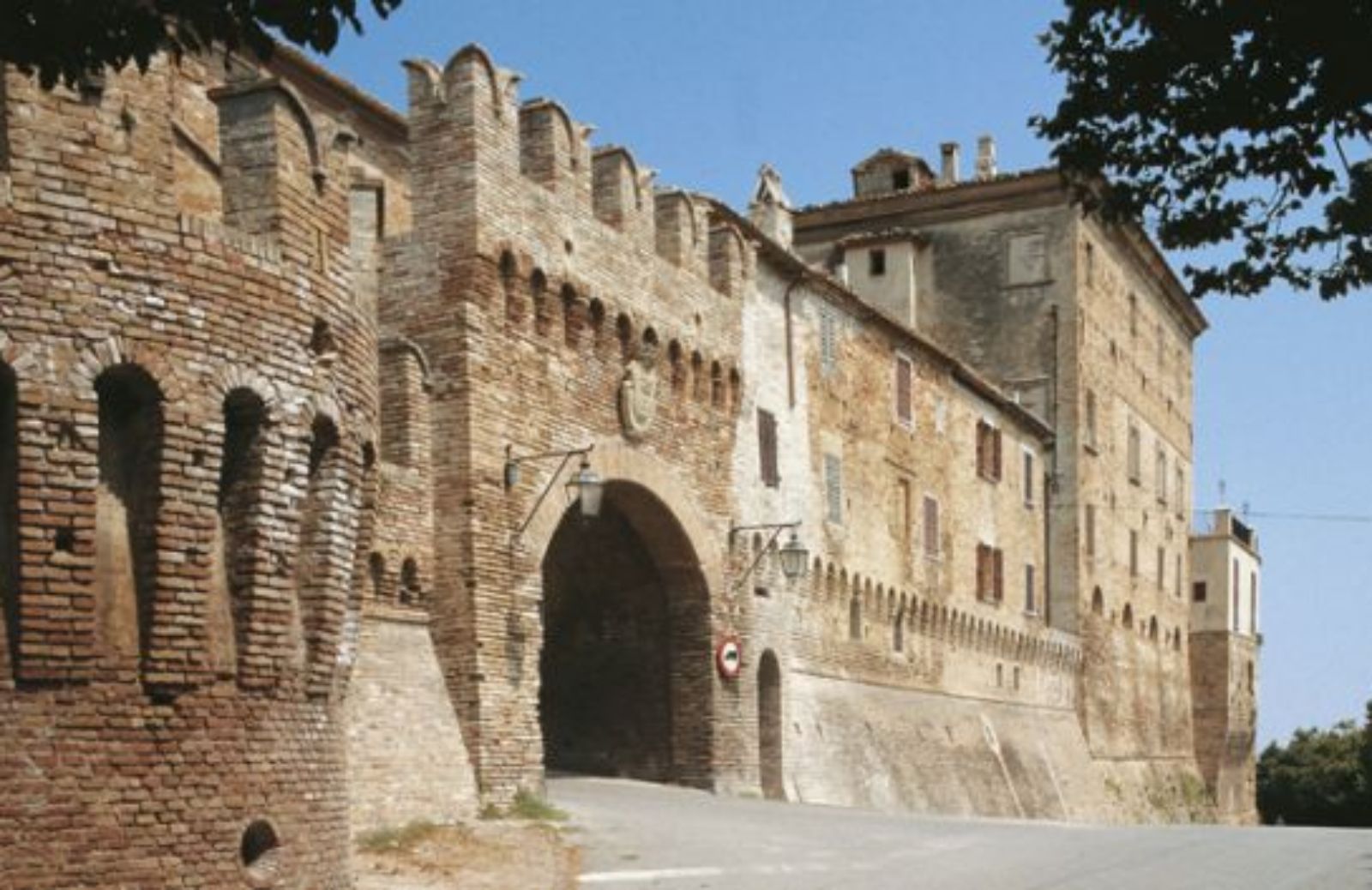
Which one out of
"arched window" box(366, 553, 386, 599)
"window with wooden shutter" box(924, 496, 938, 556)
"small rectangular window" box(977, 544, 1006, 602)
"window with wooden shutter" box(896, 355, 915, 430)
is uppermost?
"window with wooden shutter" box(896, 355, 915, 430)

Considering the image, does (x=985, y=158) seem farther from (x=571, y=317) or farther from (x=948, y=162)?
(x=571, y=317)

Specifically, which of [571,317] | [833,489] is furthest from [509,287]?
[833,489]

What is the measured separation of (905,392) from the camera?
3434cm

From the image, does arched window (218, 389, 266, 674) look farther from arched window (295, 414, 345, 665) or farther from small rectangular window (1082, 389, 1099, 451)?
small rectangular window (1082, 389, 1099, 451)

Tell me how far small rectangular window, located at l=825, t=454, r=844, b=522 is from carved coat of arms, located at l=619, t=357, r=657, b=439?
7.23m

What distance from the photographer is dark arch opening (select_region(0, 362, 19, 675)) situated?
993 cm

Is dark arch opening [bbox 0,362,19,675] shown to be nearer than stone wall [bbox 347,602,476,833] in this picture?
Yes

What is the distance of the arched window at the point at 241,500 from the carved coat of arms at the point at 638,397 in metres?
12.1

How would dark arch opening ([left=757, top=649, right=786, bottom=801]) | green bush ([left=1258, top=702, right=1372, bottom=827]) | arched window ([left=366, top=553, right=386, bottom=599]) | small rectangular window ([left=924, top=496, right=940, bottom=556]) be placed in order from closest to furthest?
arched window ([left=366, top=553, right=386, bottom=599])
dark arch opening ([left=757, top=649, right=786, bottom=801])
small rectangular window ([left=924, top=496, right=940, bottom=556])
green bush ([left=1258, top=702, right=1372, bottom=827])

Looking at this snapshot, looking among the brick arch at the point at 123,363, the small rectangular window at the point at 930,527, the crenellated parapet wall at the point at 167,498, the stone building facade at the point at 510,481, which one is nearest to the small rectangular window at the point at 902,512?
the stone building facade at the point at 510,481

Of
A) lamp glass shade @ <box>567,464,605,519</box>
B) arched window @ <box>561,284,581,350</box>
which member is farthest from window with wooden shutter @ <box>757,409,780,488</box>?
lamp glass shade @ <box>567,464,605,519</box>

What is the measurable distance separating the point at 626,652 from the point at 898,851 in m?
7.16

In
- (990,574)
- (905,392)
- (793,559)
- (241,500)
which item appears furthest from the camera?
(990,574)

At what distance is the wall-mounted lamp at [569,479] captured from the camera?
63.1ft
